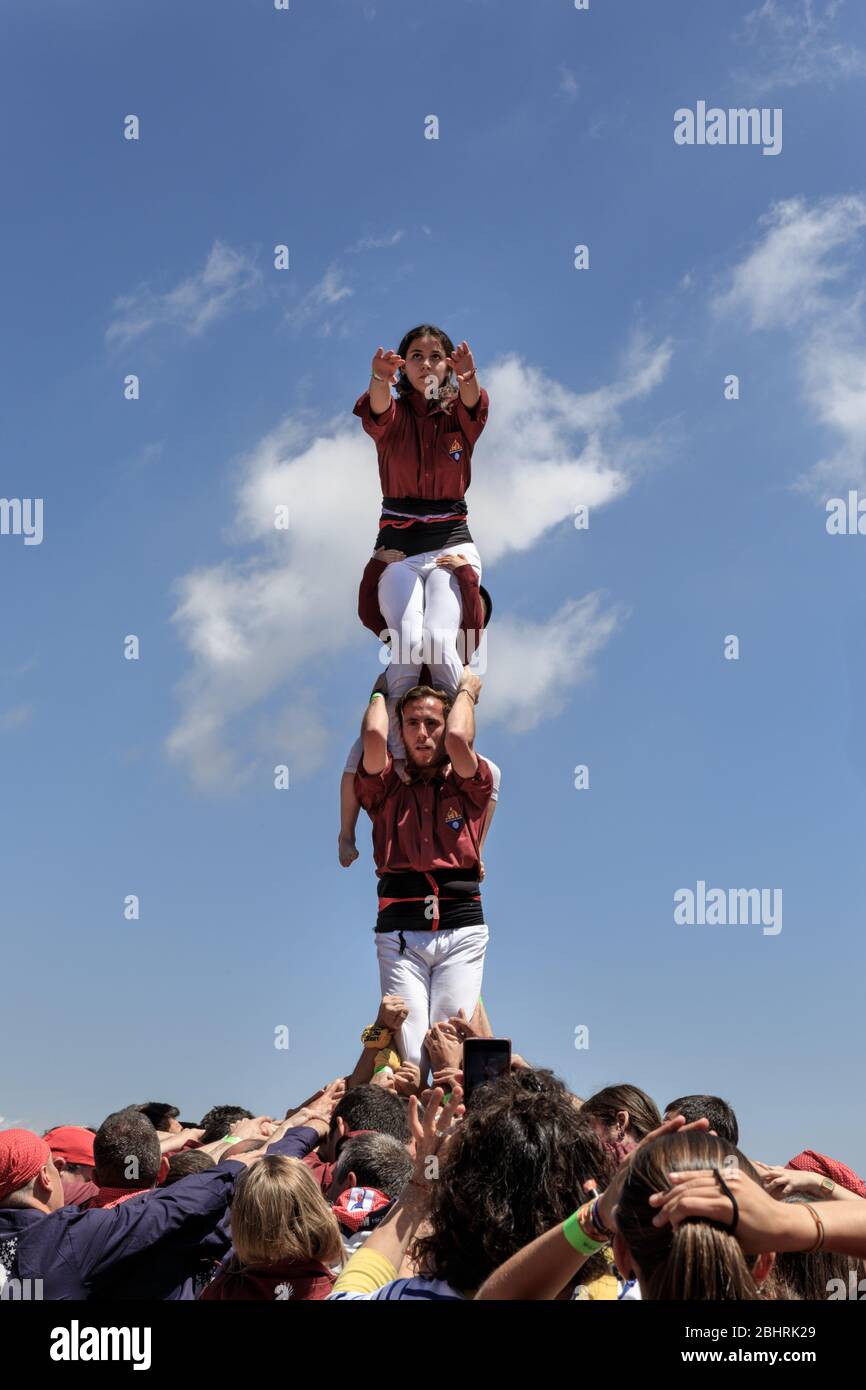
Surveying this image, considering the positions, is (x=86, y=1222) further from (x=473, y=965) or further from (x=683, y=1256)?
(x=473, y=965)

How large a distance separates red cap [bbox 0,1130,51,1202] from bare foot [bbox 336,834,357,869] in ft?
15.2

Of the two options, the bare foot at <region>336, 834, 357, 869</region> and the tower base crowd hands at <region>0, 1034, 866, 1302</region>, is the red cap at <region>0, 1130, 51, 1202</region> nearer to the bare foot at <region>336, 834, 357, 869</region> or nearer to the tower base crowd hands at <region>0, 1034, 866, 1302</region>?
the tower base crowd hands at <region>0, 1034, 866, 1302</region>

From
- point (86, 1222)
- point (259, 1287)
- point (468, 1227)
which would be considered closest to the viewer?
point (468, 1227)

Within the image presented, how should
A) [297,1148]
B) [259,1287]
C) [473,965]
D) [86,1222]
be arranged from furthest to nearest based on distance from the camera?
[473,965], [297,1148], [86,1222], [259,1287]

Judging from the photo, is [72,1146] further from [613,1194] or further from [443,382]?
[443,382]

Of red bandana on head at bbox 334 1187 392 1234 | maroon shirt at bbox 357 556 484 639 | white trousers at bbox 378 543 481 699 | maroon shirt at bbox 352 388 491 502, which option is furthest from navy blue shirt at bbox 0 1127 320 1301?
maroon shirt at bbox 352 388 491 502

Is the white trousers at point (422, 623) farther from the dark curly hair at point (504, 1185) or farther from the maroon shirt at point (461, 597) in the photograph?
the dark curly hair at point (504, 1185)

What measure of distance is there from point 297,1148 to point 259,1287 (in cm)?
102

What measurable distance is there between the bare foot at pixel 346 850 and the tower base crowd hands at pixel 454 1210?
137 inches

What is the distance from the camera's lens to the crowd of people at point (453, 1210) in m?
2.35

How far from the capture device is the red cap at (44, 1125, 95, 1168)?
5.42 meters

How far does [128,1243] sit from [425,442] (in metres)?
6.04
